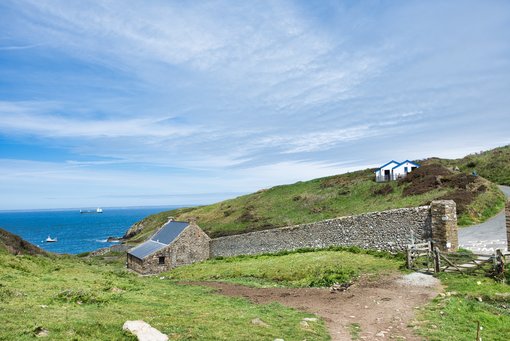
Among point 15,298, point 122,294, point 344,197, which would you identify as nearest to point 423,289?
point 122,294

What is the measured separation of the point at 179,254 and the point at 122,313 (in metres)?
31.4

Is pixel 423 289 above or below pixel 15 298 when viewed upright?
below

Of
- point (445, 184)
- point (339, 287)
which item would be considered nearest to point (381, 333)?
point (339, 287)

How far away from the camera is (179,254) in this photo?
4322 cm

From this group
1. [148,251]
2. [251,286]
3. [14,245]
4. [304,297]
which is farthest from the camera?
[148,251]

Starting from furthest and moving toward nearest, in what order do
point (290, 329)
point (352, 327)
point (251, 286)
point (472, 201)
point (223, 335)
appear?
point (472, 201)
point (251, 286)
point (352, 327)
point (290, 329)
point (223, 335)

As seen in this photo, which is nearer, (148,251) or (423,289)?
(423,289)

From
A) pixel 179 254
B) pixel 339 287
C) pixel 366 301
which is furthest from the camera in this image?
pixel 179 254

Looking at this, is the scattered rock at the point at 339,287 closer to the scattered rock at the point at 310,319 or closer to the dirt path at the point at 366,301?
the dirt path at the point at 366,301

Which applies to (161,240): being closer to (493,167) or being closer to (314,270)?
(314,270)

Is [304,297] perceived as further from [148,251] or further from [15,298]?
[148,251]

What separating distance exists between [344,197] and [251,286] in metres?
41.1

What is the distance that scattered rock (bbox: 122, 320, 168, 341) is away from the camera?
31.3ft

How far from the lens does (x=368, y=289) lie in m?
18.5
